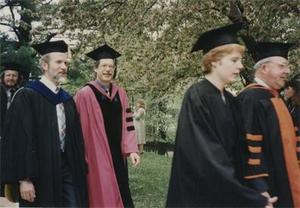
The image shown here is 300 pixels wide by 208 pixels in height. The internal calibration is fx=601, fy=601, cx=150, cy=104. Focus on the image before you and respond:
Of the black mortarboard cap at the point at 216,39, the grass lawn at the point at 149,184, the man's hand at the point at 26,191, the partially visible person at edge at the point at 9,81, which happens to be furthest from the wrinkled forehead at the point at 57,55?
the grass lawn at the point at 149,184

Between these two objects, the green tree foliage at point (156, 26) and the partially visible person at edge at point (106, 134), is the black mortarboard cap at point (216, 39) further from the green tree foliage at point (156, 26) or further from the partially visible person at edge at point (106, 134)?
the green tree foliage at point (156, 26)

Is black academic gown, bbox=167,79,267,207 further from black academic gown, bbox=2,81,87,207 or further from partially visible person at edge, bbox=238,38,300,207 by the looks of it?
black academic gown, bbox=2,81,87,207

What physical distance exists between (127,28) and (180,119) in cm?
793

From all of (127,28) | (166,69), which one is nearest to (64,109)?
(127,28)

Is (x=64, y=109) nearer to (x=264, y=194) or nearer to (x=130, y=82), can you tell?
(x=264, y=194)

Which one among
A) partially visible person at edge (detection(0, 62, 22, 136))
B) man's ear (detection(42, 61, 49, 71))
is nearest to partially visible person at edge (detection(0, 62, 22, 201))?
partially visible person at edge (detection(0, 62, 22, 136))

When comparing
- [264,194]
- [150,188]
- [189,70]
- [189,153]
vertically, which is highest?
[189,70]

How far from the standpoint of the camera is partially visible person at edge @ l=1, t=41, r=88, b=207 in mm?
5145

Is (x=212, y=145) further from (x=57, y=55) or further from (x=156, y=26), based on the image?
(x=156, y=26)

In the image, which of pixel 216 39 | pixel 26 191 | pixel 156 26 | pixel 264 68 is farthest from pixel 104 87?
pixel 156 26

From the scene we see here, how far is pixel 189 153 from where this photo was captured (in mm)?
4109

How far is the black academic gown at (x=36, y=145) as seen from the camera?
202 inches

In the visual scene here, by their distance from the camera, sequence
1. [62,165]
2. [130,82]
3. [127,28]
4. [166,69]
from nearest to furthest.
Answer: [62,165]
[127,28]
[166,69]
[130,82]

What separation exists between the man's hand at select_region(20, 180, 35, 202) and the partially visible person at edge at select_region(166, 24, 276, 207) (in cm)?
142
